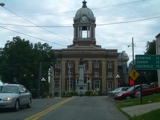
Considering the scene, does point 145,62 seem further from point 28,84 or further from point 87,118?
point 28,84

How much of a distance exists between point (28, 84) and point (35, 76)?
3580 mm

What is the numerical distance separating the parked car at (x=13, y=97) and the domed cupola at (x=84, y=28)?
80565mm

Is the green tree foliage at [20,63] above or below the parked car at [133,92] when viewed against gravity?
above

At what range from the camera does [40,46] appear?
84.6 m

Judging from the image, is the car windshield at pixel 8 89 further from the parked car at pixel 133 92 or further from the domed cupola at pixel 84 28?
the domed cupola at pixel 84 28

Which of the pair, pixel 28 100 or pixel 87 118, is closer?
→ pixel 87 118

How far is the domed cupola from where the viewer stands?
100125 millimetres

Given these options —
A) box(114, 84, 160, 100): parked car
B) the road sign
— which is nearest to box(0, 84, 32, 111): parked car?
the road sign

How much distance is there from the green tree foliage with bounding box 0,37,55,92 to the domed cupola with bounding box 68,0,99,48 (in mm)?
28848

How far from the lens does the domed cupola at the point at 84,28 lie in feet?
328

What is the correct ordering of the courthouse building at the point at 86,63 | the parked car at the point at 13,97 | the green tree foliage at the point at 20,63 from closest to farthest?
the parked car at the point at 13,97, the green tree foliage at the point at 20,63, the courthouse building at the point at 86,63

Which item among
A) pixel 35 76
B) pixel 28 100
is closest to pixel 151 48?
pixel 35 76

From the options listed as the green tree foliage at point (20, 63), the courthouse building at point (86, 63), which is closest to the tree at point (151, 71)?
the green tree foliage at point (20, 63)

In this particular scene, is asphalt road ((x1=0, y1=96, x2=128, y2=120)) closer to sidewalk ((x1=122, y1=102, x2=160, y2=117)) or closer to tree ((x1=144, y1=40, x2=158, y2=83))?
sidewalk ((x1=122, y1=102, x2=160, y2=117))
